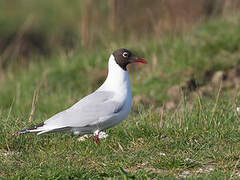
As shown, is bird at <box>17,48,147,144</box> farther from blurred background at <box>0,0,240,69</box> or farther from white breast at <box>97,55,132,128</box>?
blurred background at <box>0,0,240,69</box>

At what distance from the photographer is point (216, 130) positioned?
560 centimetres

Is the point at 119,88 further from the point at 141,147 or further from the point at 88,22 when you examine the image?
the point at 88,22

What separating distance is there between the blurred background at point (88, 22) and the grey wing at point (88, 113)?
5238 mm

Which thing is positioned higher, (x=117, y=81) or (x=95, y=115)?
(x=117, y=81)

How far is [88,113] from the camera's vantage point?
215 inches

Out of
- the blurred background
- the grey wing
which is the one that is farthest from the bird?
the blurred background

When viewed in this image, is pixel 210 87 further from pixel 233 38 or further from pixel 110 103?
pixel 110 103

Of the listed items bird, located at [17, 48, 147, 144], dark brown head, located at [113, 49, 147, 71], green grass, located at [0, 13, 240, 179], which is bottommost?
green grass, located at [0, 13, 240, 179]

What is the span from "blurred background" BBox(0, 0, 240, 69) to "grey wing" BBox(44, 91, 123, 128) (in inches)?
206

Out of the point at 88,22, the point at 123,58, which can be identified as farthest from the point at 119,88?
the point at 88,22

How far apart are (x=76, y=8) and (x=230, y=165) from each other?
11.7 metres

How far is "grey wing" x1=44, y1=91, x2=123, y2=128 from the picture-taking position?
5.41m

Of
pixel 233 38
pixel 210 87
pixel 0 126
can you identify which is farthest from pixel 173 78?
pixel 0 126

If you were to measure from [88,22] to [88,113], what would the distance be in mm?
6572
